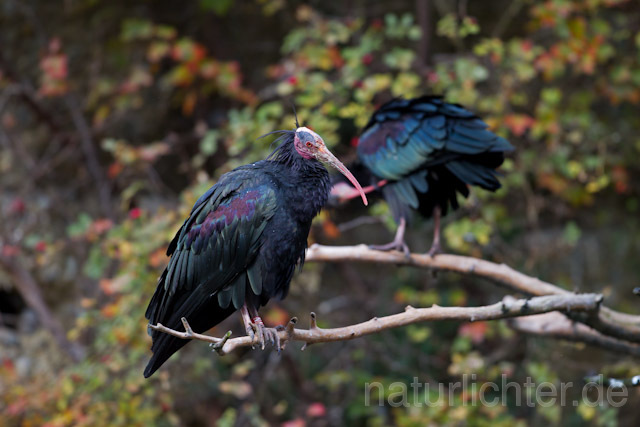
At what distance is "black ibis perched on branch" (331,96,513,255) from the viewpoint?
3754 millimetres

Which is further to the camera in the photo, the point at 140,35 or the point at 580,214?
the point at 580,214

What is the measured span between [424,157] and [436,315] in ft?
4.13

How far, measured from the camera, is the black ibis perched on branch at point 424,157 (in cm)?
375

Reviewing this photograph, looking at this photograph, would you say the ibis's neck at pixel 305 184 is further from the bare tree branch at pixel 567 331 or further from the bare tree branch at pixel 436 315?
the bare tree branch at pixel 567 331

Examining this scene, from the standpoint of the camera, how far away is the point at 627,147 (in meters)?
5.82

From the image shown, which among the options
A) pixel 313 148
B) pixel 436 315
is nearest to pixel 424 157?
pixel 313 148

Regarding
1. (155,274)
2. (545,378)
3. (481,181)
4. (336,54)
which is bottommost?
(545,378)

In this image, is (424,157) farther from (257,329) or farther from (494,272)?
(257,329)

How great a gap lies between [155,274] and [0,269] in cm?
180

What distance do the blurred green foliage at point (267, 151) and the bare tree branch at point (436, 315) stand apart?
1787 millimetres

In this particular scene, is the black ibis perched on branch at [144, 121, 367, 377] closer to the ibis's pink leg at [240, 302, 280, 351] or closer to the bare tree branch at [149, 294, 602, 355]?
the ibis's pink leg at [240, 302, 280, 351]

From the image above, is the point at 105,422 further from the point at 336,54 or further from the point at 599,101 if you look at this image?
the point at 599,101

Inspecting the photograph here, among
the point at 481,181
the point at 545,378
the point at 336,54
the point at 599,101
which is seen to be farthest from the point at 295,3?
the point at 545,378

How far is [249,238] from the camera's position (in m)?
2.87
